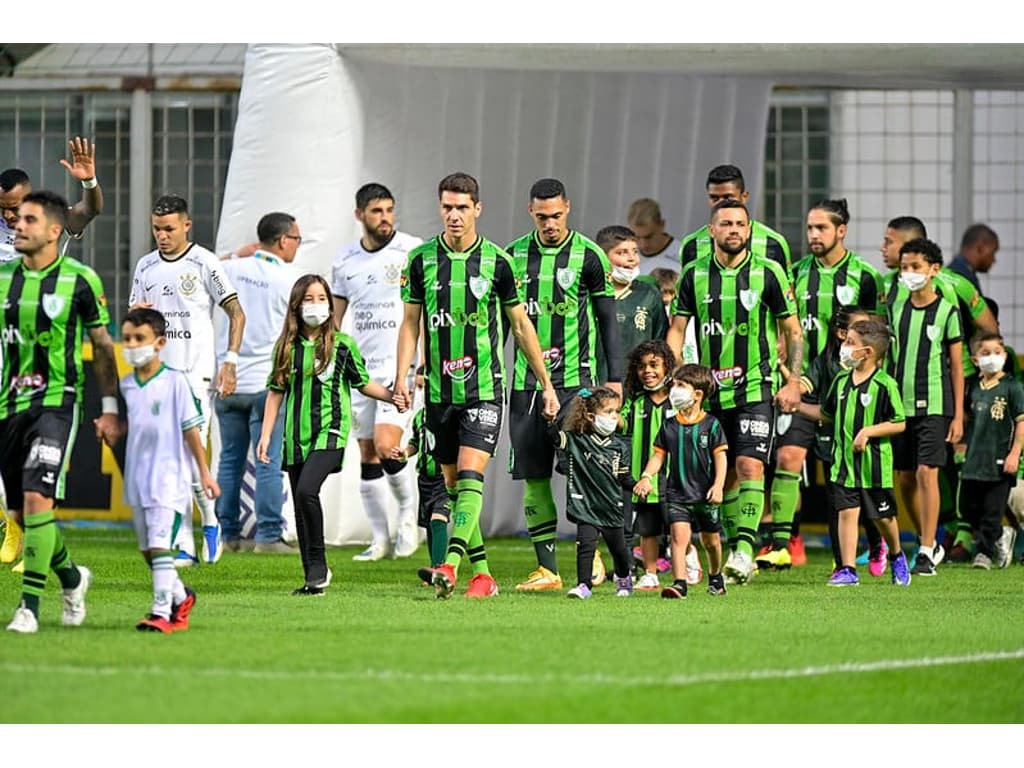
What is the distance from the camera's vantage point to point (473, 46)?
38.7 feet

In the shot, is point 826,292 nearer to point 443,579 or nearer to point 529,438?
point 529,438

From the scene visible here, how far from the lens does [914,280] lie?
455 inches

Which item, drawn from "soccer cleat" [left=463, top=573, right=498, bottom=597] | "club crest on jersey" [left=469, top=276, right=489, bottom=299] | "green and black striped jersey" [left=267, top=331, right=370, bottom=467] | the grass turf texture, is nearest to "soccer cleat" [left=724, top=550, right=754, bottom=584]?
the grass turf texture

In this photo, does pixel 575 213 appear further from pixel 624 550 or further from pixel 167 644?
pixel 167 644

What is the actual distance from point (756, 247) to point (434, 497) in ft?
6.97

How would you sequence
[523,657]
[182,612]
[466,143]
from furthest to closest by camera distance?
[466,143], [182,612], [523,657]

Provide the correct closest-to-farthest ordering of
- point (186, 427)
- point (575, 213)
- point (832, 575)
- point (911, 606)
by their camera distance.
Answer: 1. point (186, 427)
2. point (911, 606)
3. point (832, 575)
4. point (575, 213)

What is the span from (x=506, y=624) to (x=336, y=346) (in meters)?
2.12

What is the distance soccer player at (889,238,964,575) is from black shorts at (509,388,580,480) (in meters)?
2.50

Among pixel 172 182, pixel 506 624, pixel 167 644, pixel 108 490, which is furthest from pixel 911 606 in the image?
pixel 172 182

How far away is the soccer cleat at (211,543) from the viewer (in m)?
11.5

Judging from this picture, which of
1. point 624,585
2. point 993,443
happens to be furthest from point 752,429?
point 993,443

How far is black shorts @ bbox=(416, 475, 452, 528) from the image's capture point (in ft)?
33.8

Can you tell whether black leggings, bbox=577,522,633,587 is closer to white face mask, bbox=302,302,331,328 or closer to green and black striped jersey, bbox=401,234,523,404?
green and black striped jersey, bbox=401,234,523,404
